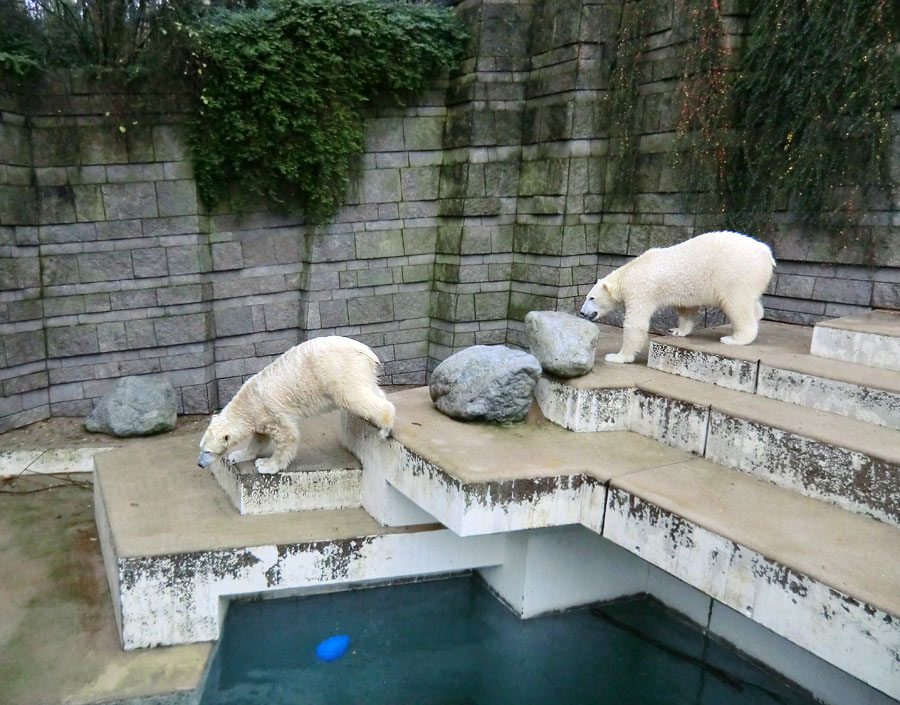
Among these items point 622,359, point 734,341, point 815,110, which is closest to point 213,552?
point 622,359

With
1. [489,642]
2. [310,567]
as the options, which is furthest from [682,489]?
[310,567]

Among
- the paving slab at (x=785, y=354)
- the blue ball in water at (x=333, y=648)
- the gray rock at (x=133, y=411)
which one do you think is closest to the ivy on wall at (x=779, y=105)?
the paving slab at (x=785, y=354)

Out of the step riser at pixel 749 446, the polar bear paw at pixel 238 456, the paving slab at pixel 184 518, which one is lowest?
the paving slab at pixel 184 518

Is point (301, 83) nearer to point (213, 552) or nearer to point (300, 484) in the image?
point (300, 484)

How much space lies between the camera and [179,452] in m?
4.96

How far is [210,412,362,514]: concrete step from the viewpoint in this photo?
3957 millimetres

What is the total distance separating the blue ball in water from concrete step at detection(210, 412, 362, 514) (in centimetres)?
78

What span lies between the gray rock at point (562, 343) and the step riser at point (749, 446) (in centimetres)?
14

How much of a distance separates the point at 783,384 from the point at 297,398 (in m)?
2.88

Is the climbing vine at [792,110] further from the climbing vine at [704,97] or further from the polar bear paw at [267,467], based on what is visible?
the polar bear paw at [267,467]

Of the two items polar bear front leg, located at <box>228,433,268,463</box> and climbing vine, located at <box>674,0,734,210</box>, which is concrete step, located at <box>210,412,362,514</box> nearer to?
polar bear front leg, located at <box>228,433,268,463</box>

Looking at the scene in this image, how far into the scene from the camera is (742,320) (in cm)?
458

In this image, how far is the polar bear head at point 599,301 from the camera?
486 cm

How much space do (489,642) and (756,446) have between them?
1887mm
